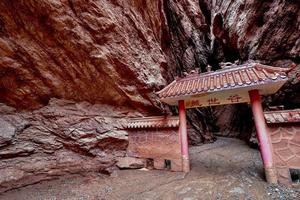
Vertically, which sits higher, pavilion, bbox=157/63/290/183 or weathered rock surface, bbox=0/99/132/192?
pavilion, bbox=157/63/290/183

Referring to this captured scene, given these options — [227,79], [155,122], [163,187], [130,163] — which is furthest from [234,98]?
[130,163]

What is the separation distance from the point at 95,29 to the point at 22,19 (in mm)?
2356

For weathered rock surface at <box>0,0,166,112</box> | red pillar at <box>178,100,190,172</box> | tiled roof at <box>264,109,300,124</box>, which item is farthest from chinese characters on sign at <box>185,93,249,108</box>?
weathered rock surface at <box>0,0,166,112</box>

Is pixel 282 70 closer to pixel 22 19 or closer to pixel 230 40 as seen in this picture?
pixel 22 19

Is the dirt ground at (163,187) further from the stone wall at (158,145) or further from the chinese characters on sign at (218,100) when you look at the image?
Result: the chinese characters on sign at (218,100)

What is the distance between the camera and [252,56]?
452 inches

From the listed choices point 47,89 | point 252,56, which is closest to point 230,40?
point 252,56

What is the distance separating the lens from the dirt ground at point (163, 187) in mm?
5105

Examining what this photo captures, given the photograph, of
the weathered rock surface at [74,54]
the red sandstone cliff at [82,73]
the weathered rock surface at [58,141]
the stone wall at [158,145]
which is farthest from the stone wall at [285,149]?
the weathered rock surface at [58,141]

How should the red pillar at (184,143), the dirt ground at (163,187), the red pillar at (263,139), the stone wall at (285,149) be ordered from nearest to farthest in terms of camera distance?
the dirt ground at (163,187), the stone wall at (285,149), the red pillar at (263,139), the red pillar at (184,143)

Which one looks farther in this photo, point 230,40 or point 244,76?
point 230,40

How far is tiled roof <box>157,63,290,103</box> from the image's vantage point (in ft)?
18.2

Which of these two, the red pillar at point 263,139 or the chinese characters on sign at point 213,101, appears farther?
the chinese characters on sign at point 213,101

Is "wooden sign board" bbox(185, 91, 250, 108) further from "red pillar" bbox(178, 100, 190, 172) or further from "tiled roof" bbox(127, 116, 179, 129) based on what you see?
"tiled roof" bbox(127, 116, 179, 129)
